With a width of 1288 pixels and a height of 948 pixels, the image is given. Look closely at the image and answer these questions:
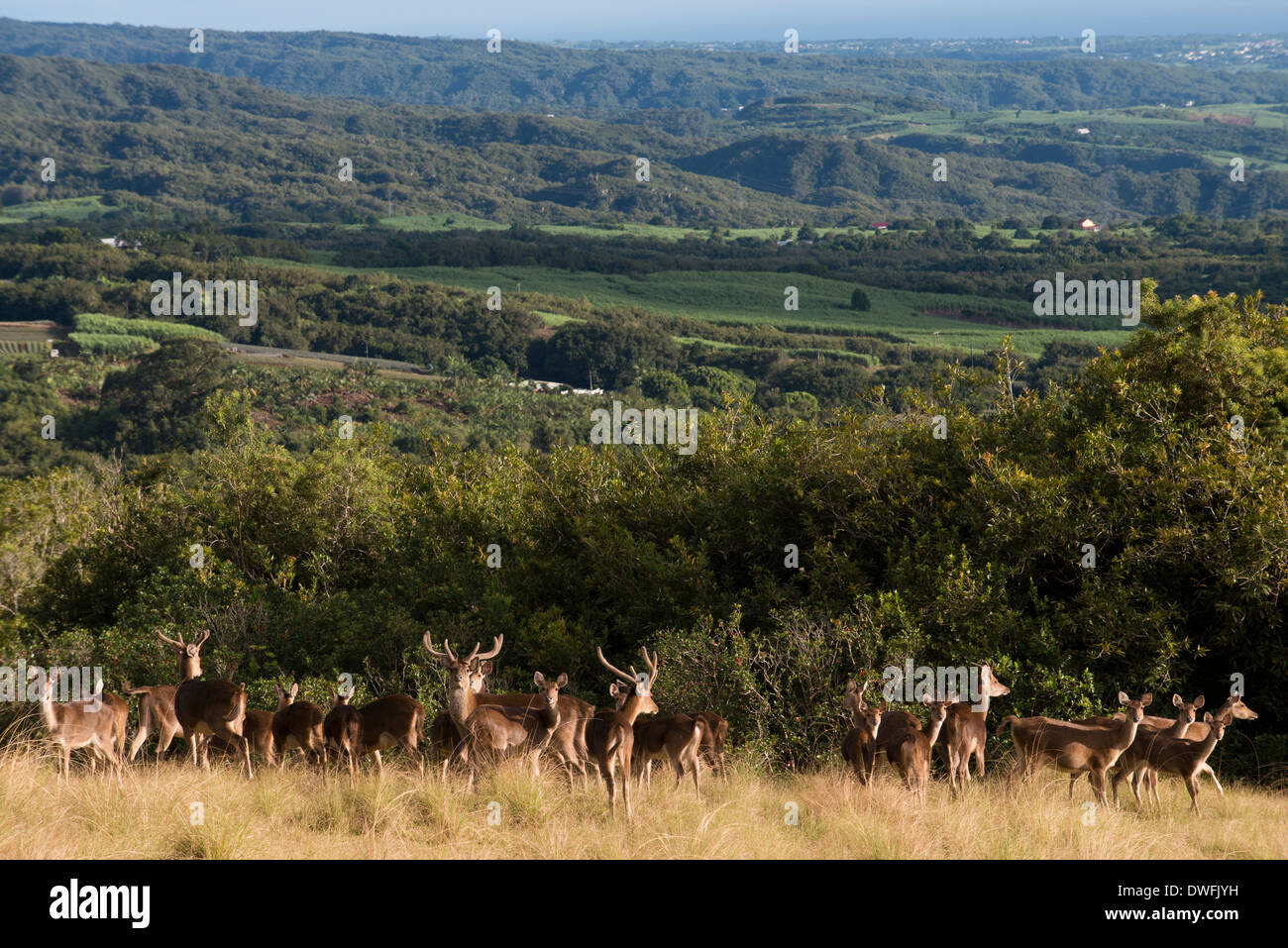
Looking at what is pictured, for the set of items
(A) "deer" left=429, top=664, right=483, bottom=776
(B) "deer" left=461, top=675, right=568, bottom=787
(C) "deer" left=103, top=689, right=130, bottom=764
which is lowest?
(C) "deer" left=103, top=689, right=130, bottom=764

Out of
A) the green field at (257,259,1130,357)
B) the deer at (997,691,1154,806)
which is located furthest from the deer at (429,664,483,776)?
the green field at (257,259,1130,357)

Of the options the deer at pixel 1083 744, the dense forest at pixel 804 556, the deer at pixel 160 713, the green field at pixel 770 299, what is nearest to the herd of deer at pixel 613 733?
the deer at pixel 1083 744

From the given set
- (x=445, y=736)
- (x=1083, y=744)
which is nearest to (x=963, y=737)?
(x=1083, y=744)

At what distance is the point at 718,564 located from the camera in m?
14.8

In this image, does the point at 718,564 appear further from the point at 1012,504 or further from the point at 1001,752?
the point at 1001,752

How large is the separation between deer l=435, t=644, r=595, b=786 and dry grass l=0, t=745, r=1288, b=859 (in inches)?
9.4

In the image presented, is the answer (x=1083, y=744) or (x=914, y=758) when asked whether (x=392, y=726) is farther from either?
(x=1083, y=744)

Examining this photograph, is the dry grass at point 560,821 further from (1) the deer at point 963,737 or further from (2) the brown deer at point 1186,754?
(2) the brown deer at point 1186,754

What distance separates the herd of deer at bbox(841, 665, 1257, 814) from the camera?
877 centimetres

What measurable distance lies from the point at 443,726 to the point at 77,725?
3.11 meters

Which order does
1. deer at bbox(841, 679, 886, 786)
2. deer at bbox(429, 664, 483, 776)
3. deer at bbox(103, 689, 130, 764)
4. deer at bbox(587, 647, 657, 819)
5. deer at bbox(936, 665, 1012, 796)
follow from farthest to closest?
deer at bbox(103, 689, 130, 764) → deer at bbox(936, 665, 1012, 796) → deer at bbox(429, 664, 483, 776) → deer at bbox(841, 679, 886, 786) → deer at bbox(587, 647, 657, 819)

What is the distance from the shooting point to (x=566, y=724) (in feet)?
29.7

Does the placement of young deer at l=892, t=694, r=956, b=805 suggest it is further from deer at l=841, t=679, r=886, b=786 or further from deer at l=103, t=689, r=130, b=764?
deer at l=103, t=689, r=130, b=764

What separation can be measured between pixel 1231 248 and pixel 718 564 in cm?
14757
